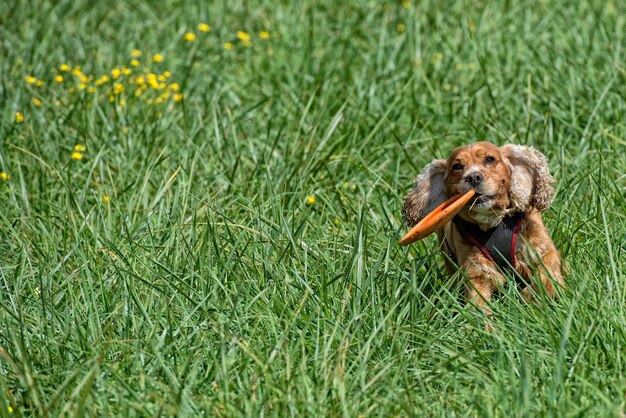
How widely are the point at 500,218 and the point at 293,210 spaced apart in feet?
3.46

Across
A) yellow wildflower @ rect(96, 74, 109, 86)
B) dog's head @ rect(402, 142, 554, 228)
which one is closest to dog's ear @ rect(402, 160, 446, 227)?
dog's head @ rect(402, 142, 554, 228)

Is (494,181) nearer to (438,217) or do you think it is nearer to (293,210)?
(438,217)

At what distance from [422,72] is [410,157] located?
3.42 ft

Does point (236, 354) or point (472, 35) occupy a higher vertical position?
point (472, 35)

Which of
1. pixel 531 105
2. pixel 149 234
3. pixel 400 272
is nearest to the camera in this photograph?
pixel 400 272

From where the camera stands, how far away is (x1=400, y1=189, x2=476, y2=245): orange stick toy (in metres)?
3.85

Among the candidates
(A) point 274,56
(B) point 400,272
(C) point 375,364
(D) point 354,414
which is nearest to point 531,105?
(A) point 274,56

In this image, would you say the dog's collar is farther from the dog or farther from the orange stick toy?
the orange stick toy

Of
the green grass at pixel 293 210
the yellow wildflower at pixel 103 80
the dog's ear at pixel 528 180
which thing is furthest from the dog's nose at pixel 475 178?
the yellow wildflower at pixel 103 80

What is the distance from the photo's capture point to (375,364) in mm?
3539

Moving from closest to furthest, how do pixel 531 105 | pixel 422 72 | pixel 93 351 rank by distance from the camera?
pixel 93 351 → pixel 531 105 → pixel 422 72

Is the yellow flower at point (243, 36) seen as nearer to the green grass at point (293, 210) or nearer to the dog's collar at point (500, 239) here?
the green grass at point (293, 210)

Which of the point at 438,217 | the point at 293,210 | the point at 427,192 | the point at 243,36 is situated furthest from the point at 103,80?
the point at 438,217

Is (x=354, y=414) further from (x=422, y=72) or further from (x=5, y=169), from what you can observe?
(x=422, y=72)
